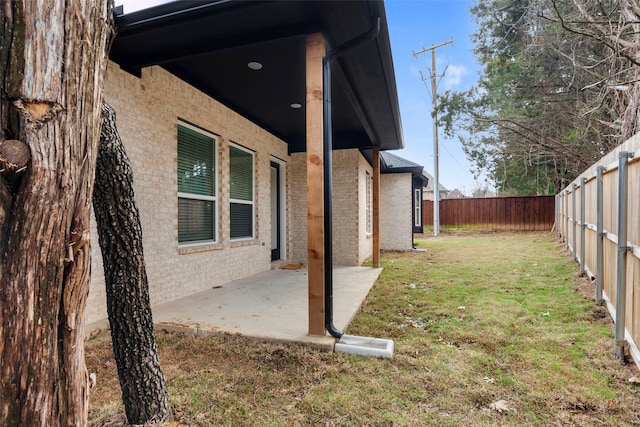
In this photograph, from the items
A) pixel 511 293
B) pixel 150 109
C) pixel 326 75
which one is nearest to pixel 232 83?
pixel 150 109

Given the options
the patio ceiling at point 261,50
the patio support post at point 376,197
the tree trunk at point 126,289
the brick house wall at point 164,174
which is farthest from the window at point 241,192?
the tree trunk at point 126,289

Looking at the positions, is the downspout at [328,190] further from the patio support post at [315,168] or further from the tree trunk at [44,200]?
the tree trunk at [44,200]

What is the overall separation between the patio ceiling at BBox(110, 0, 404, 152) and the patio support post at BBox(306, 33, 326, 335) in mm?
242

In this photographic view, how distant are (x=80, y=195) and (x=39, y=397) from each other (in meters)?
0.69

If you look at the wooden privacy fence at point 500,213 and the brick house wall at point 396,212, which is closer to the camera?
the brick house wall at point 396,212

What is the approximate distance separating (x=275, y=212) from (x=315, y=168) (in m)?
4.62

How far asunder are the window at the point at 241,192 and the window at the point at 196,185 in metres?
0.51

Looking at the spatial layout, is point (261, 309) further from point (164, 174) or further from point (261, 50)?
point (261, 50)

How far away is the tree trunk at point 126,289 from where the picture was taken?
1761mm

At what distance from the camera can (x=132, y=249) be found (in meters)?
1.84

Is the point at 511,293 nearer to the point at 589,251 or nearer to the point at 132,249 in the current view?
the point at 589,251

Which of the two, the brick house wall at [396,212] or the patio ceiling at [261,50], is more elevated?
the patio ceiling at [261,50]

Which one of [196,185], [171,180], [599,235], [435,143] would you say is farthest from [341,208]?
[435,143]

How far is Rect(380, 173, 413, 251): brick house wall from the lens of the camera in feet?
34.7
